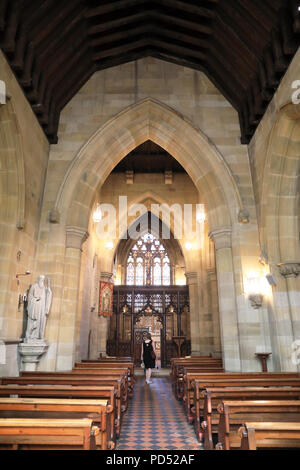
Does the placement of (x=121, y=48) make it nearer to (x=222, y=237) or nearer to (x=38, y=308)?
(x=222, y=237)

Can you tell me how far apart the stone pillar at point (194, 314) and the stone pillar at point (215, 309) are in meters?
0.90

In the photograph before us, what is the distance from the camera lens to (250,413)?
3145 millimetres

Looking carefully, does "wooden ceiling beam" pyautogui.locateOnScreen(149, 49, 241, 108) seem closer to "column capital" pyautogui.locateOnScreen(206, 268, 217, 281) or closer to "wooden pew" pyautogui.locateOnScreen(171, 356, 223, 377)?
"column capital" pyautogui.locateOnScreen(206, 268, 217, 281)

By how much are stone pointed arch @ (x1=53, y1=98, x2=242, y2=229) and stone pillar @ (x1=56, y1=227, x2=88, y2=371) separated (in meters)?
0.41

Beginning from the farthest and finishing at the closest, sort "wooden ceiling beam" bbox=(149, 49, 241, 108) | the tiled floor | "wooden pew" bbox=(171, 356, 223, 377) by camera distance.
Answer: "wooden ceiling beam" bbox=(149, 49, 241, 108), "wooden pew" bbox=(171, 356, 223, 377), the tiled floor

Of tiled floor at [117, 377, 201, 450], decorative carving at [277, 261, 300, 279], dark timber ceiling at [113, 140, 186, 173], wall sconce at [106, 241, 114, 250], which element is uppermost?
dark timber ceiling at [113, 140, 186, 173]

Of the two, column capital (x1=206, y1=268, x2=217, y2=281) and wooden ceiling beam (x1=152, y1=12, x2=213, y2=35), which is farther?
column capital (x1=206, y1=268, x2=217, y2=281)

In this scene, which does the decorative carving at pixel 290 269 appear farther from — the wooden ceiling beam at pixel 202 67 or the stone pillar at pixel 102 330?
the stone pillar at pixel 102 330

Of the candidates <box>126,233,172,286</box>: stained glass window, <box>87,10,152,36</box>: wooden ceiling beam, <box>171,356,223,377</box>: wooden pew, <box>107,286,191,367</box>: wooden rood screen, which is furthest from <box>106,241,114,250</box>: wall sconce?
<box>87,10,152,36</box>: wooden ceiling beam

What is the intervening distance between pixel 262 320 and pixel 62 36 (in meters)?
7.90

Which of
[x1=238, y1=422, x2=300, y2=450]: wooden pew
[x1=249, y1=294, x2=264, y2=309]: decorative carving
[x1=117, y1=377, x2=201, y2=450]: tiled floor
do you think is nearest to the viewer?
[x1=238, y1=422, x2=300, y2=450]: wooden pew

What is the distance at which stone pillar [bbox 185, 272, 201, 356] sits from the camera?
13.0 metres
